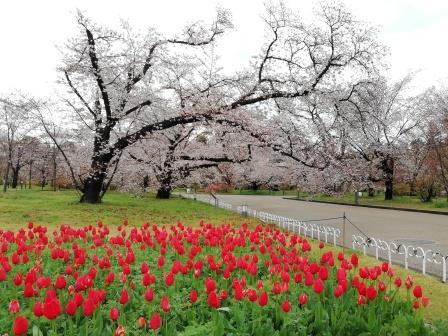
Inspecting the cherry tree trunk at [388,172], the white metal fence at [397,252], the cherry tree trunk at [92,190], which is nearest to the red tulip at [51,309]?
the white metal fence at [397,252]

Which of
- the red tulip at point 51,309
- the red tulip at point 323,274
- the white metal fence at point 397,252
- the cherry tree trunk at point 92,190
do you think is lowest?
the white metal fence at point 397,252

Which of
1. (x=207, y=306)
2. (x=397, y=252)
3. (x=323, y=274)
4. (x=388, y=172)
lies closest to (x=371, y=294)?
(x=323, y=274)

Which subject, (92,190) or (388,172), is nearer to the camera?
(92,190)

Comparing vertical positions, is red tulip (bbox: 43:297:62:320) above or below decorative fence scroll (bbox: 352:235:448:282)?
above

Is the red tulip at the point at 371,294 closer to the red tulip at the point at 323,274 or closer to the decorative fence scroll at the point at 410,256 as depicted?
the red tulip at the point at 323,274

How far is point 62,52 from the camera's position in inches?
918

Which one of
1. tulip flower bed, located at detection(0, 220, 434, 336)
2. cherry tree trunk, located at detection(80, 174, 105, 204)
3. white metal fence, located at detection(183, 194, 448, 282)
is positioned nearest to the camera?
tulip flower bed, located at detection(0, 220, 434, 336)

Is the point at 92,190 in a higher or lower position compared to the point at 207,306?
higher

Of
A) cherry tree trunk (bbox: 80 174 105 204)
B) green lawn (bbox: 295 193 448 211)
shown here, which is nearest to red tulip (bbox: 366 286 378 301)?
cherry tree trunk (bbox: 80 174 105 204)

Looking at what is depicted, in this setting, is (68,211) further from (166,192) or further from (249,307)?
(166,192)

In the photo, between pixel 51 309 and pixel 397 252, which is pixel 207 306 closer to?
pixel 51 309

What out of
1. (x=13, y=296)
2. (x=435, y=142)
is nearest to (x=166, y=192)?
(x=435, y=142)

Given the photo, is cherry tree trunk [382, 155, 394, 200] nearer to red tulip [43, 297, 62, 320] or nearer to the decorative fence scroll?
the decorative fence scroll

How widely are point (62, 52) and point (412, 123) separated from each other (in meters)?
32.1
